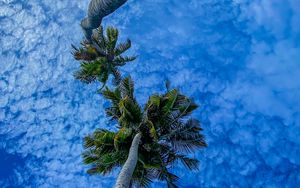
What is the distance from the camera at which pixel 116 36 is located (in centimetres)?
2555

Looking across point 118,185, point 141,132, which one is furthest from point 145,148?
point 118,185

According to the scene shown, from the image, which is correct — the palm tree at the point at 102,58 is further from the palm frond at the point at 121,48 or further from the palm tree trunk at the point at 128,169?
the palm tree trunk at the point at 128,169

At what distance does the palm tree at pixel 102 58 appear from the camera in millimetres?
25297

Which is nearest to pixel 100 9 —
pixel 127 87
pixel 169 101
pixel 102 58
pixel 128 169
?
pixel 128 169

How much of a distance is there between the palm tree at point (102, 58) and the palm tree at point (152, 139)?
5.21 metres

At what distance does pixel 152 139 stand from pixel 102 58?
23.4 ft

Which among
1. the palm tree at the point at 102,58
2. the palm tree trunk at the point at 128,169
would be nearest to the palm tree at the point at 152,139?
the palm tree trunk at the point at 128,169

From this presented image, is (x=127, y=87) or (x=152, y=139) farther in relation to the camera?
(x=127, y=87)

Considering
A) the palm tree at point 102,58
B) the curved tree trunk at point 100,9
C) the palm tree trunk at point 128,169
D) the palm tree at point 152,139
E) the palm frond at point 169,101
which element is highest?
the palm tree at point 102,58

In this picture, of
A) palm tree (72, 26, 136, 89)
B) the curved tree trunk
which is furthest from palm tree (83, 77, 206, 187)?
the curved tree trunk

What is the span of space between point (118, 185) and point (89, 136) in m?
7.58

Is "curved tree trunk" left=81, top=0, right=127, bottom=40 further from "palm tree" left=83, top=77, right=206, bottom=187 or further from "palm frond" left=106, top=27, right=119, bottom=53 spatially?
"palm frond" left=106, top=27, right=119, bottom=53

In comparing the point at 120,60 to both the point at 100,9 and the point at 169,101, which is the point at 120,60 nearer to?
the point at 169,101

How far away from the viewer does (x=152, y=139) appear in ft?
67.6
